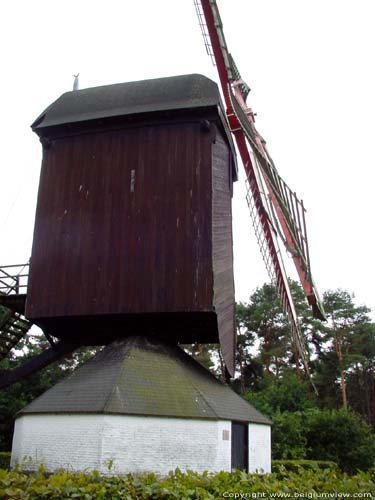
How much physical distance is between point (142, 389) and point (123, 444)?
51.9 inches

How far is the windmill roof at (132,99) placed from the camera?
568 inches

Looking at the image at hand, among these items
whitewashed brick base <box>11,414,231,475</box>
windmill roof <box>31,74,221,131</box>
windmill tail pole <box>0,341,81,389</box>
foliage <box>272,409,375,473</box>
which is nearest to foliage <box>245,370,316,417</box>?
foliage <box>272,409,375,473</box>

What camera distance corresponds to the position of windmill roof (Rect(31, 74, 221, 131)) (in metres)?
14.4

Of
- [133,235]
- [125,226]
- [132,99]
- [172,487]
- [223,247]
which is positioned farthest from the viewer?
[132,99]

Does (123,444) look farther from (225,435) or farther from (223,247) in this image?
(223,247)

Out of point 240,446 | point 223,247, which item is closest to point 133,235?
point 223,247

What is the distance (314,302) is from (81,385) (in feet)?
20.5

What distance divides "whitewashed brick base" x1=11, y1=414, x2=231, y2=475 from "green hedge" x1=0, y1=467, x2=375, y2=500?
16.5 feet

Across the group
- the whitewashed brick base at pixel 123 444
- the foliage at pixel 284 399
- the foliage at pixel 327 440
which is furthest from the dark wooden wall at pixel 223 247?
the foliage at pixel 284 399

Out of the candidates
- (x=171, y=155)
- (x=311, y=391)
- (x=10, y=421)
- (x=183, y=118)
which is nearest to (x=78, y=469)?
(x=171, y=155)

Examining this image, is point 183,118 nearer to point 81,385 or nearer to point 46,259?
point 46,259

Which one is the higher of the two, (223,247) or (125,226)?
(125,226)

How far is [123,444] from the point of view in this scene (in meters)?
10.9

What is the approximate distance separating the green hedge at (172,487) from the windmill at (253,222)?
8037 mm
